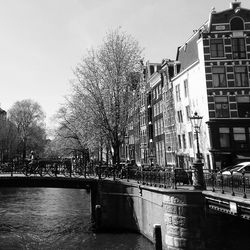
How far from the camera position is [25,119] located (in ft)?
241

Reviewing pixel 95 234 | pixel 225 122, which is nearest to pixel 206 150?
pixel 225 122

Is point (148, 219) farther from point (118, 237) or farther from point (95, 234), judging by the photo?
point (95, 234)

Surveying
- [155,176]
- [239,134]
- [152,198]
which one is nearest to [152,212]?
[152,198]

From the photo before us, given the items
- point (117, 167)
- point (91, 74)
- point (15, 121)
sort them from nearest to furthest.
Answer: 1. point (117, 167)
2. point (91, 74)
3. point (15, 121)

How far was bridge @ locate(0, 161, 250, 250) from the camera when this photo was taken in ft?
50.0

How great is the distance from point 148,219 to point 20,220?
12.7 metres

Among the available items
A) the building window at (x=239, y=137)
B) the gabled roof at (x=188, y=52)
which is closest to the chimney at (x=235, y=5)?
the gabled roof at (x=188, y=52)

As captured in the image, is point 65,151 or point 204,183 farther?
point 65,151

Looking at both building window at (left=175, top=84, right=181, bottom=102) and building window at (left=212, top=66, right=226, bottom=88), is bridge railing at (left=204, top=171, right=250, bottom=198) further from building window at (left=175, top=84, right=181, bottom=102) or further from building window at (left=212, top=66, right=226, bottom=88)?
building window at (left=175, top=84, right=181, bottom=102)

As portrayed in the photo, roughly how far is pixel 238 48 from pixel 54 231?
1044 inches

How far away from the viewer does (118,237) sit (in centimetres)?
2230

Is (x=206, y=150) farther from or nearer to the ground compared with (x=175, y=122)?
nearer to the ground

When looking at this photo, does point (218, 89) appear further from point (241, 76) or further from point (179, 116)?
point (179, 116)

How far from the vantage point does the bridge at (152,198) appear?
50.0ft
